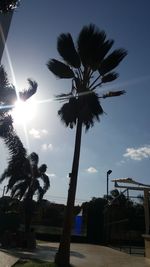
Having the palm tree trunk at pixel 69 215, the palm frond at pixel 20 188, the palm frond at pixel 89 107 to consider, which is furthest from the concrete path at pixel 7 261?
the palm frond at pixel 20 188

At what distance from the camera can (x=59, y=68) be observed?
1514 cm

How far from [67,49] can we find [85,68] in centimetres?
140

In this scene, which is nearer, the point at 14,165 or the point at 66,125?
the point at 14,165

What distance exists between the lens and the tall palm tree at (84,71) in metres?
14.3

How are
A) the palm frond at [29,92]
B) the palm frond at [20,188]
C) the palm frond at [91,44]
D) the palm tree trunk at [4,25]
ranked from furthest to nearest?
the palm frond at [20,188], the palm frond at [91,44], the palm frond at [29,92], the palm tree trunk at [4,25]

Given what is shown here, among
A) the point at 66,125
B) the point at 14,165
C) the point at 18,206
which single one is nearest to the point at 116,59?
the point at 66,125

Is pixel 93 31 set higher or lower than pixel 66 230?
higher

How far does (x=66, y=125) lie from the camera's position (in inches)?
598

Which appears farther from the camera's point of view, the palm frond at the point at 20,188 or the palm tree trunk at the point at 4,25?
the palm frond at the point at 20,188

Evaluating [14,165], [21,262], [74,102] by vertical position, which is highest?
[74,102]

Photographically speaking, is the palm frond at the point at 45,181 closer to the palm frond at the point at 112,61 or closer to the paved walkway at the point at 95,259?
the paved walkway at the point at 95,259

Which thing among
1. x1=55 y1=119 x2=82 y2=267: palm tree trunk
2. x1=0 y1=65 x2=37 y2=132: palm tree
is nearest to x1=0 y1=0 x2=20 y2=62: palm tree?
x1=0 y1=65 x2=37 y2=132: palm tree

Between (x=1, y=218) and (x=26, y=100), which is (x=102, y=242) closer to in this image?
(x=1, y=218)

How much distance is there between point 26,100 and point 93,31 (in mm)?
4622
